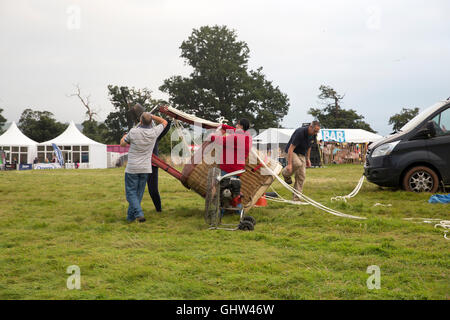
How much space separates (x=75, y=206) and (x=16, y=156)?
106 ft

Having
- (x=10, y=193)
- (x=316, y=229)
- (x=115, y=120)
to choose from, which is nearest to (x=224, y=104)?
(x=115, y=120)

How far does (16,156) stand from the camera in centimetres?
3772

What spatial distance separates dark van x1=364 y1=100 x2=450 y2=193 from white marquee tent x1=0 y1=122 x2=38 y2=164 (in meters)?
33.4

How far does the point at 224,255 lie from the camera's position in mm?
4711

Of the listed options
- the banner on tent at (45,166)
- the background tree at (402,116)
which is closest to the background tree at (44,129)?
the banner on tent at (45,166)

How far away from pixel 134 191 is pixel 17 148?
34.2 metres

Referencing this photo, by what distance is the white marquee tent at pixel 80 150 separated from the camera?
36438 mm

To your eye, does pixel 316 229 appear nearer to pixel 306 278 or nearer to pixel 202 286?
pixel 306 278

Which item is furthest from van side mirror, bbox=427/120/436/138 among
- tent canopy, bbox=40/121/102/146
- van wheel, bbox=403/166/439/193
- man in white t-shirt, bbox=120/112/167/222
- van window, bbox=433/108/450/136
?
tent canopy, bbox=40/121/102/146

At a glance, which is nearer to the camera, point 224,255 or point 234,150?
point 224,255

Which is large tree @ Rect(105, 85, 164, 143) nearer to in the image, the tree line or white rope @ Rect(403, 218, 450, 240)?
the tree line

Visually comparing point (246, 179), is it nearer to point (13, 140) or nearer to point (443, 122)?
point (443, 122)

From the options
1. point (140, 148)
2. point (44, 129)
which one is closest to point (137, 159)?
point (140, 148)

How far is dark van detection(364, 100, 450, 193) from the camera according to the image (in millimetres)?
10086
